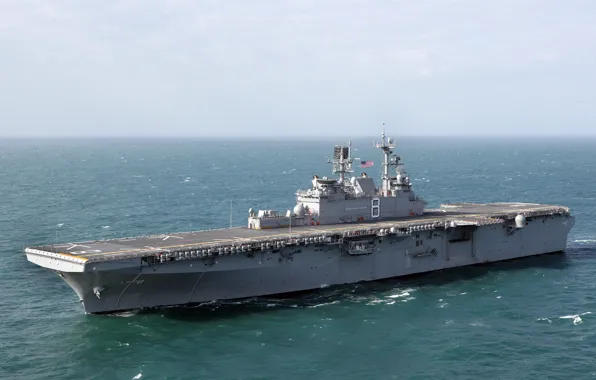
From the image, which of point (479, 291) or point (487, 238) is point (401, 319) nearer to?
point (479, 291)

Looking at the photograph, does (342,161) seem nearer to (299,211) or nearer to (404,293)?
(299,211)

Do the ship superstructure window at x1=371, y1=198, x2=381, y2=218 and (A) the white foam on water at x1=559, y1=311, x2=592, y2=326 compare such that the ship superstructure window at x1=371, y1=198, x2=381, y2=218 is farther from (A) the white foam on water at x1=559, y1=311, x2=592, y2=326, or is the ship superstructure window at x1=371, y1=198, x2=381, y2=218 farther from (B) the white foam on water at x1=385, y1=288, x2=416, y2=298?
(A) the white foam on water at x1=559, y1=311, x2=592, y2=326

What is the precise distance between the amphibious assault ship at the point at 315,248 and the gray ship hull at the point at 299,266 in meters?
0.06

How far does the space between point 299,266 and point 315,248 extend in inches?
51.6

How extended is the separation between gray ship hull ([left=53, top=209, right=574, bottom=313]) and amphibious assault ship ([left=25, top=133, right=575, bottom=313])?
55mm

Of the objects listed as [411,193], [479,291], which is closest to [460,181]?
[411,193]

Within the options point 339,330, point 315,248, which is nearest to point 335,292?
point 315,248

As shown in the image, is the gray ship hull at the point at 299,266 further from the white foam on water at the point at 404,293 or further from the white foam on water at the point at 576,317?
the white foam on water at the point at 576,317

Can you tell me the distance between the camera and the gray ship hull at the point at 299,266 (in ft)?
97.1

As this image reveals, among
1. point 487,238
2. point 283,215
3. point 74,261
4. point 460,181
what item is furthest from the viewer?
point 460,181

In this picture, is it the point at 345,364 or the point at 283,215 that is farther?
the point at 283,215

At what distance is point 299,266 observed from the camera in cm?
3409

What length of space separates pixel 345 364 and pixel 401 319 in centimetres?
619

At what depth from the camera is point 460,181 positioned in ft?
303
